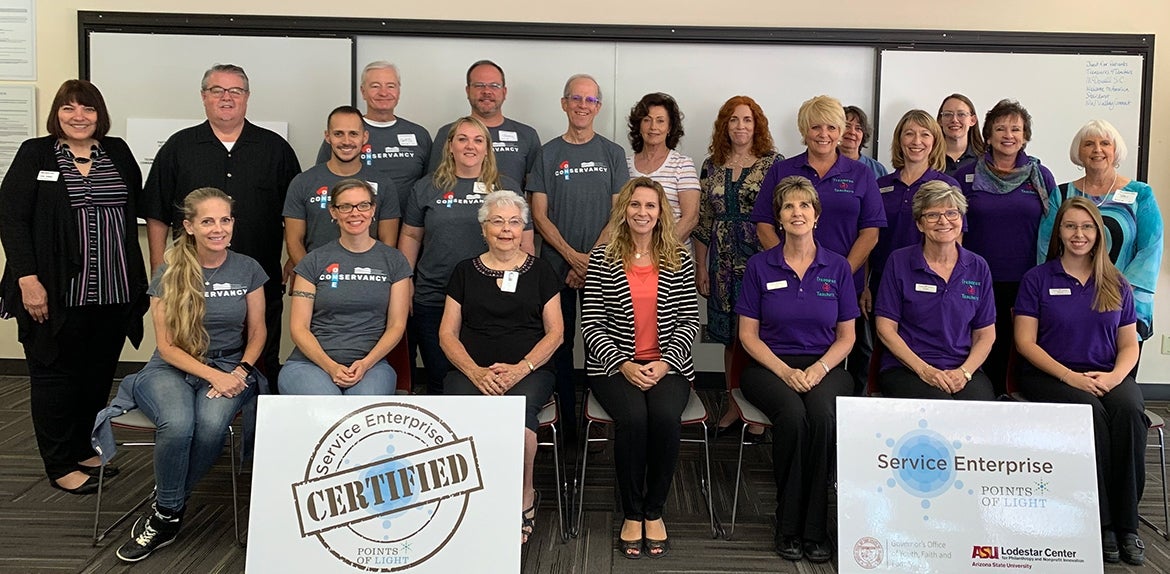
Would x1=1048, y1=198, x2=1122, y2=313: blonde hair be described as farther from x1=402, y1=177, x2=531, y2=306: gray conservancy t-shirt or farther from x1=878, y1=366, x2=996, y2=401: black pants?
x1=402, y1=177, x2=531, y2=306: gray conservancy t-shirt

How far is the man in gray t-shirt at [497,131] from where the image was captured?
150 inches

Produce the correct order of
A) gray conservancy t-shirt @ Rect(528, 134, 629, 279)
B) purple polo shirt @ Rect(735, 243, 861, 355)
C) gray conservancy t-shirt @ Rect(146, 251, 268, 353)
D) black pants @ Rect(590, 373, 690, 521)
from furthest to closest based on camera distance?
gray conservancy t-shirt @ Rect(528, 134, 629, 279), purple polo shirt @ Rect(735, 243, 861, 355), gray conservancy t-shirt @ Rect(146, 251, 268, 353), black pants @ Rect(590, 373, 690, 521)

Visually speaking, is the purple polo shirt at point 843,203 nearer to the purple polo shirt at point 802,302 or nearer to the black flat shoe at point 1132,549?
the purple polo shirt at point 802,302

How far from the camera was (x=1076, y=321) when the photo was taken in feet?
9.76

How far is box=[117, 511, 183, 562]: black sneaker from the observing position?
2717mm

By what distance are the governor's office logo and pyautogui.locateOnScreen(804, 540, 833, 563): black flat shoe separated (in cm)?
115

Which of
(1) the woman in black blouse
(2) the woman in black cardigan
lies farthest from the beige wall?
(1) the woman in black blouse

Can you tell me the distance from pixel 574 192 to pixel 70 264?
2027 mm

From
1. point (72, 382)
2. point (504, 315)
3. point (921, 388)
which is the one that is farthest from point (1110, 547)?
point (72, 382)

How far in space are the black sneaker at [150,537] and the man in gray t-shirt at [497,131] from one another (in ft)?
5.87

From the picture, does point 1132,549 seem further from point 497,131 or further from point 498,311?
point 497,131

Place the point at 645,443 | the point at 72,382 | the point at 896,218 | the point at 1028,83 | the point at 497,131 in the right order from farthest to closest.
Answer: the point at 1028,83
the point at 497,131
the point at 896,218
the point at 72,382
the point at 645,443

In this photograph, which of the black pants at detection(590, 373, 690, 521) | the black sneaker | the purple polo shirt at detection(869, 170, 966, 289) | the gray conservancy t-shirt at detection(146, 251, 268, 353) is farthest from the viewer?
the purple polo shirt at detection(869, 170, 966, 289)

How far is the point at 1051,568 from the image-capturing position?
8.19ft
